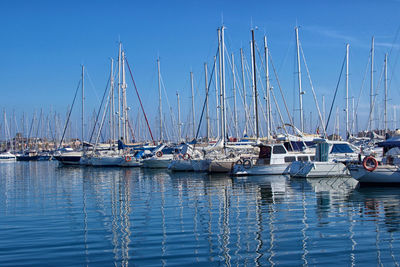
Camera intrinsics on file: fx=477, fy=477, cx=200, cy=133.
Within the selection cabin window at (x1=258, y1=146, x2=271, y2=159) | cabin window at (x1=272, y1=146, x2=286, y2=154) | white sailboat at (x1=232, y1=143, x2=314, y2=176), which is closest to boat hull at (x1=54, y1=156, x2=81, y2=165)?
white sailboat at (x1=232, y1=143, x2=314, y2=176)

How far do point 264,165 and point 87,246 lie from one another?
2318 cm

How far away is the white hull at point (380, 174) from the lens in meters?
23.4

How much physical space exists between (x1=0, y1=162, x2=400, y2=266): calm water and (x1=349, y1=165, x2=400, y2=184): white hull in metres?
0.74

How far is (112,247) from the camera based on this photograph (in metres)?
11.6

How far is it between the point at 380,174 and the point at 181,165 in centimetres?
2144

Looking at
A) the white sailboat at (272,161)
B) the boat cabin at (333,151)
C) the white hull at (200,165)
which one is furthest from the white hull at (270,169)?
the white hull at (200,165)

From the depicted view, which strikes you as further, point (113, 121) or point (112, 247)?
point (113, 121)

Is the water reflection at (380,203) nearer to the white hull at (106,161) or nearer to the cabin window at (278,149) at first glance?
the cabin window at (278,149)

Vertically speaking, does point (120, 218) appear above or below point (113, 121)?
below

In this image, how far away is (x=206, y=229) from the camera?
13.5 meters

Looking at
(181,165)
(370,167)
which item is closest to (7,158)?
(181,165)

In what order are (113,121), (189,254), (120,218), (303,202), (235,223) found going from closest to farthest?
(189,254) → (235,223) → (120,218) → (303,202) → (113,121)

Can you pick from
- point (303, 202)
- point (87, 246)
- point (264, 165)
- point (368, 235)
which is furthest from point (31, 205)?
point (264, 165)

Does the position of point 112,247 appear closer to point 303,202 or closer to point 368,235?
point 368,235
